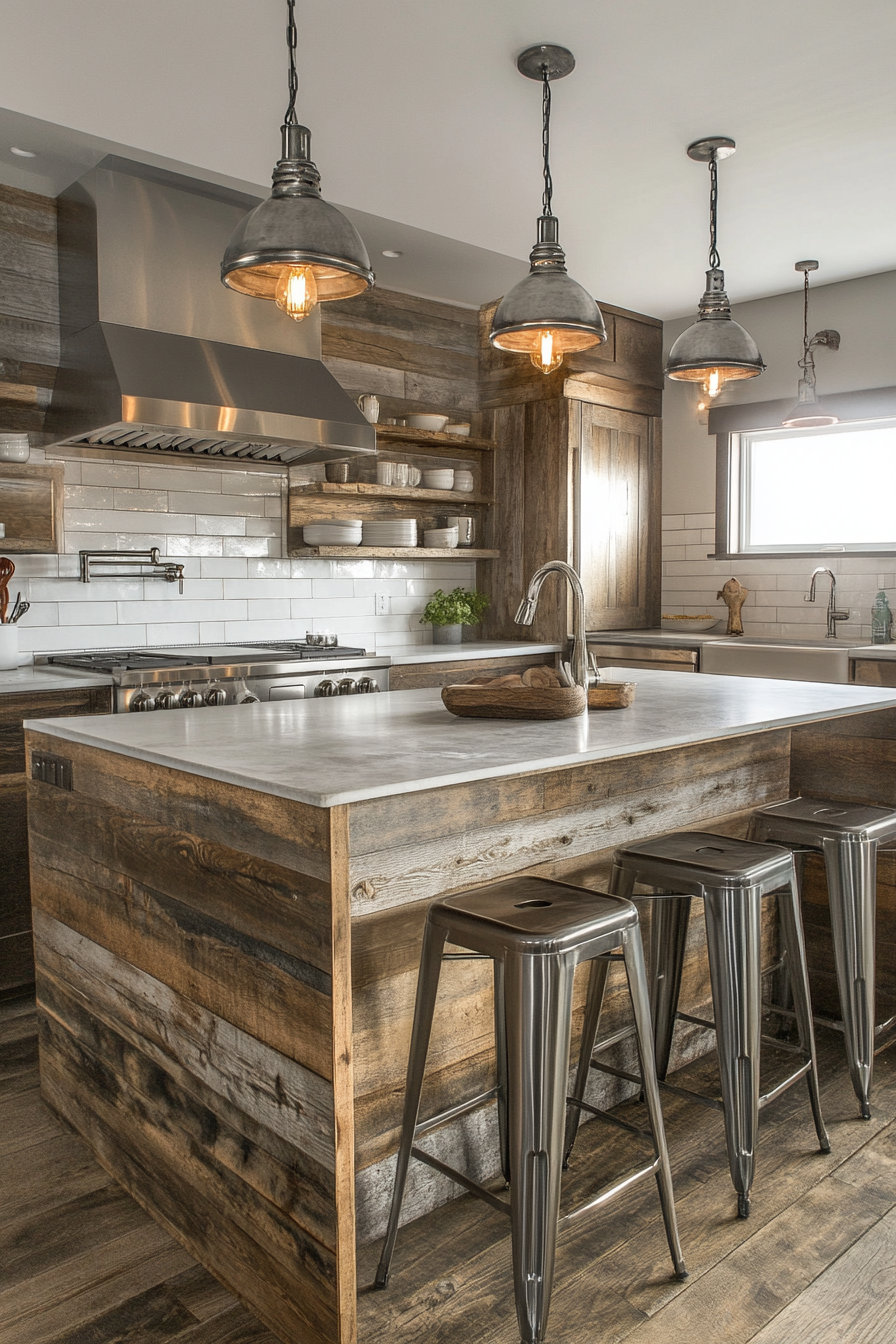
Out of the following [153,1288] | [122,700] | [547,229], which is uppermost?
[547,229]

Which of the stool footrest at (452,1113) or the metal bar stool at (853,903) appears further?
the metal bar stool at (853,903)

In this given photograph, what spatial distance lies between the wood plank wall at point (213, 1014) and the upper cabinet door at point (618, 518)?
3691mm

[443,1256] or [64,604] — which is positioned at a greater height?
[64,604]

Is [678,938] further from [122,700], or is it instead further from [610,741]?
[122,700]

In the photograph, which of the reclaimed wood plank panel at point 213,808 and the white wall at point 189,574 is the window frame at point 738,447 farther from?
the reclaimed wood plank panel at point 213,808

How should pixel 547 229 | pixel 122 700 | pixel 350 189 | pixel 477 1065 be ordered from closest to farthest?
pixel 477 1065 → pixel 547 229 → pixel 122 700 → pixel 350 189

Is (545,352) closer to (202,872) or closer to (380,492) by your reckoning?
(202,872)

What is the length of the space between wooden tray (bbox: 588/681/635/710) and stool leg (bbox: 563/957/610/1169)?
0.65m

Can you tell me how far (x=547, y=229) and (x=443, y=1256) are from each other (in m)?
2.40

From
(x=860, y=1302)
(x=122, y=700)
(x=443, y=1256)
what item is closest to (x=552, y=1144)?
(x=443, y=1256)

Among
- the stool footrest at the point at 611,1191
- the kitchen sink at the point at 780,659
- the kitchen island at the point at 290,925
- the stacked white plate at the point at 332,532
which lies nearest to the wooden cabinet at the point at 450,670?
the stacked white plate at the point at 332,532

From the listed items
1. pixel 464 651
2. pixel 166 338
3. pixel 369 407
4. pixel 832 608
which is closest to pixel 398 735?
pixel 166 338

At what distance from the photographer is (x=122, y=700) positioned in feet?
11.3

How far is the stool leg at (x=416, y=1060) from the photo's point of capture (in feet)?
5.70
